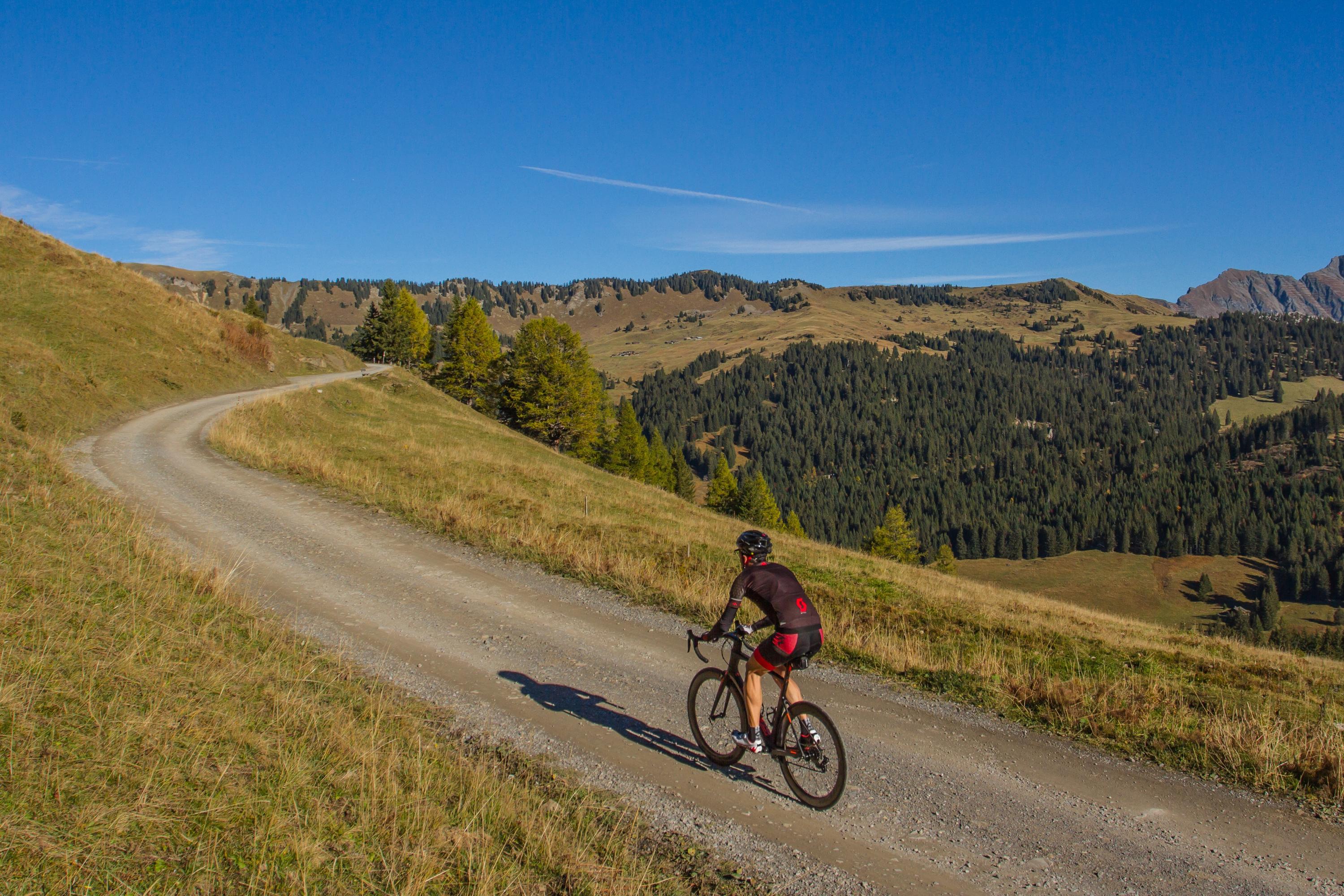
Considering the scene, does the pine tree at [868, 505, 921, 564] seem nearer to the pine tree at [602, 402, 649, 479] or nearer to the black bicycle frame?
the pine tree at [602, 402, 649, 479]

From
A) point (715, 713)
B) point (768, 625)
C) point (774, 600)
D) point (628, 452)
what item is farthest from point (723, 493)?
point (774, 600)

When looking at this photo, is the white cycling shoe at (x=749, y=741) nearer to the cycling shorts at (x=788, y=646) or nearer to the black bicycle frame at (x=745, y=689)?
the black bicycle frame at (x=745, y=689)

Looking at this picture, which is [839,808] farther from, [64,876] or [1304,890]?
[64,876]

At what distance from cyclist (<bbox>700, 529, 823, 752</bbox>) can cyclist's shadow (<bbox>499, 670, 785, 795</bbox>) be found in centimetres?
51

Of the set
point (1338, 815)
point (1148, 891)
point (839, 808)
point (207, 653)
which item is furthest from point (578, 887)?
point (1338, 815)

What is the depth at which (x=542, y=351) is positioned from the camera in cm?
6462

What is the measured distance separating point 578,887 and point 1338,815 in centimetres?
706

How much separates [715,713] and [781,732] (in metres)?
0.92

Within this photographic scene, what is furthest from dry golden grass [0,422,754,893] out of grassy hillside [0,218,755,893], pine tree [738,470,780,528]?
pine tree [738,470,780,528]

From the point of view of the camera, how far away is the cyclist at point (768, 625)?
6.80m

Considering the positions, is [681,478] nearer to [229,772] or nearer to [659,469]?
[659,469]

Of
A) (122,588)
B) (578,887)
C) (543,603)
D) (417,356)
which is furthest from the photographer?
(417,356)

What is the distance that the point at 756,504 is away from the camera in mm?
76812

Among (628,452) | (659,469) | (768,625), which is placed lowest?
(659,469)
